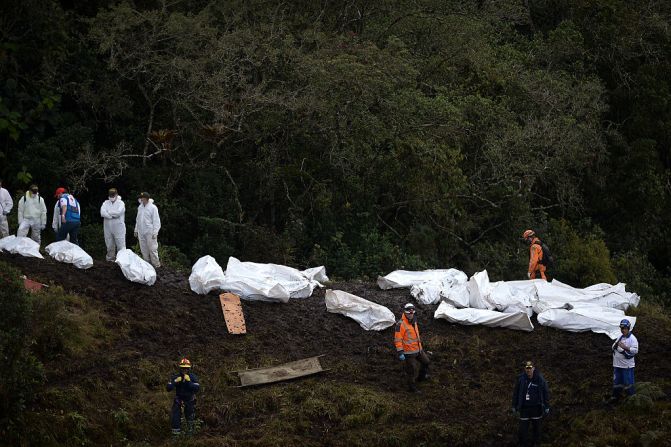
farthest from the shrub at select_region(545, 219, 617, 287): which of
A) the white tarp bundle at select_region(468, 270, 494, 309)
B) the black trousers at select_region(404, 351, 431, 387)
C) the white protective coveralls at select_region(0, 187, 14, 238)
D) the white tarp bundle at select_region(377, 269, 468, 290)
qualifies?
the white protective coveralls at select_region(0, 187, 14, 238)

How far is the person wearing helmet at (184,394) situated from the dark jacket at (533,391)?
457 centimetres

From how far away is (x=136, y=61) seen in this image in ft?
83.7

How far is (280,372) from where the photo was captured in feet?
52.5

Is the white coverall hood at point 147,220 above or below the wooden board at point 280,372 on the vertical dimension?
above

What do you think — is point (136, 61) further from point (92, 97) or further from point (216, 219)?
point (216, 219)

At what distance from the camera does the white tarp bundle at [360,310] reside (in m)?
17.8

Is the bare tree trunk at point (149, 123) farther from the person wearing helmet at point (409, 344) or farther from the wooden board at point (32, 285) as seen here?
the person wearing helmet at point (409, 344)

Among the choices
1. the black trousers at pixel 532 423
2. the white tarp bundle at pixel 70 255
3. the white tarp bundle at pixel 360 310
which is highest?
the white tarp bundle at pixel 70 255

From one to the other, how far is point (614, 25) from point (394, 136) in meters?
10.4

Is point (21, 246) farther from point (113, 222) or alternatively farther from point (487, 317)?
point (487, 317)

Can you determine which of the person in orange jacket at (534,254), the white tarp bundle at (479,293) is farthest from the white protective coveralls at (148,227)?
the person in orange jacket at (534,254)

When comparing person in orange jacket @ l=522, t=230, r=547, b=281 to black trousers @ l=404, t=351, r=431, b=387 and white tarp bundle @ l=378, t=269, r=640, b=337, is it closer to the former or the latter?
white tarp bundle @ l=378, t=269, r=640, b=337

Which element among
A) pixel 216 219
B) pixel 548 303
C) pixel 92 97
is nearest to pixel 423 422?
pixel 548 303

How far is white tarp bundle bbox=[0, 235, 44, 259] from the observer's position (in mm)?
18359
